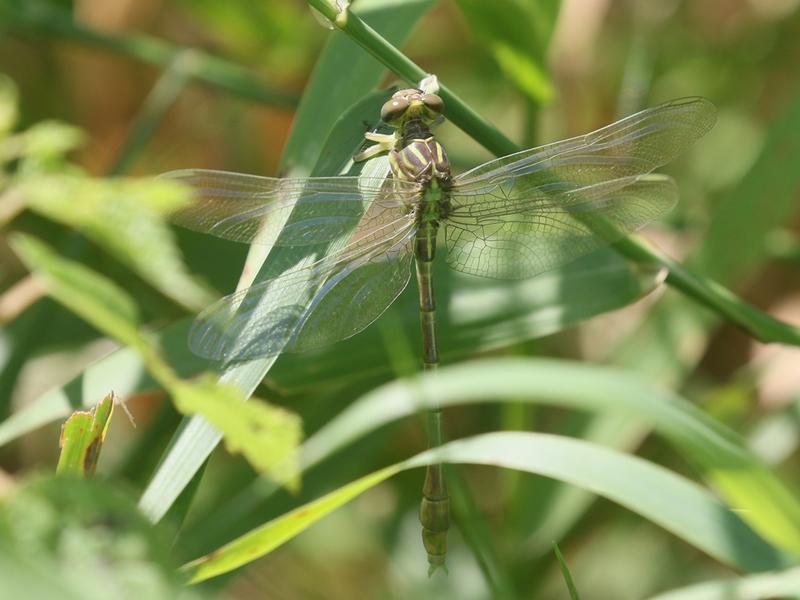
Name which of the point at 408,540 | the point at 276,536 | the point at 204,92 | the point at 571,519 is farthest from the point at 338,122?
the point at 204,92

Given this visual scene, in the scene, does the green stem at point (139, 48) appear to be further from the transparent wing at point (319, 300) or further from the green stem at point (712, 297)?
the green stem at point (712, 297)

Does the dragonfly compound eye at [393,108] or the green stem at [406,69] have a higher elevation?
the dragonfly compound eye at [393,108]

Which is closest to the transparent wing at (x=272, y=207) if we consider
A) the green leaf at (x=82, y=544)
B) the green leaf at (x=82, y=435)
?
the green leaf at (x=82, y=435)

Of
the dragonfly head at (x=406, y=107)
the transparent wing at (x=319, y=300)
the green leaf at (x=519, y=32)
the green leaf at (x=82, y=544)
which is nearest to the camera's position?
the green leaf at (x=82, y=544)

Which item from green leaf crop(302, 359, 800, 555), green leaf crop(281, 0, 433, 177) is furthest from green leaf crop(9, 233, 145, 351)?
green leaf crop(281, 0, 433, 177)

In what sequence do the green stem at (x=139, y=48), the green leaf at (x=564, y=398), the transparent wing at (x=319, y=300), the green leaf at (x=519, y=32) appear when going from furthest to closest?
the green stem at (x=139, y=48), the green leaf at (x=519, y=32), the transparent wing at (x=319, y=300), the green leaf at (x=564, y=398)

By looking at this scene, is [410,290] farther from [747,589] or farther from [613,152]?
[747,589]

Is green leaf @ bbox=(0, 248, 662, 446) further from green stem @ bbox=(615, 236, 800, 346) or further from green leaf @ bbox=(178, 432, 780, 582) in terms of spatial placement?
green leaf @ bbox=(178, 432, 780, 582)

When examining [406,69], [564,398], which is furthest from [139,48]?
[564,398]

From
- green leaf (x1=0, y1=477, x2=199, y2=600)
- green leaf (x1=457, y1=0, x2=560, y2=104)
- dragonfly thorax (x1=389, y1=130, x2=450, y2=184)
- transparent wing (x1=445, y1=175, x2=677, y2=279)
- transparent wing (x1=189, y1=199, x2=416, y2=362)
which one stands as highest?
green leaf (x1=457, y1=0, x2=560, y2=104)
